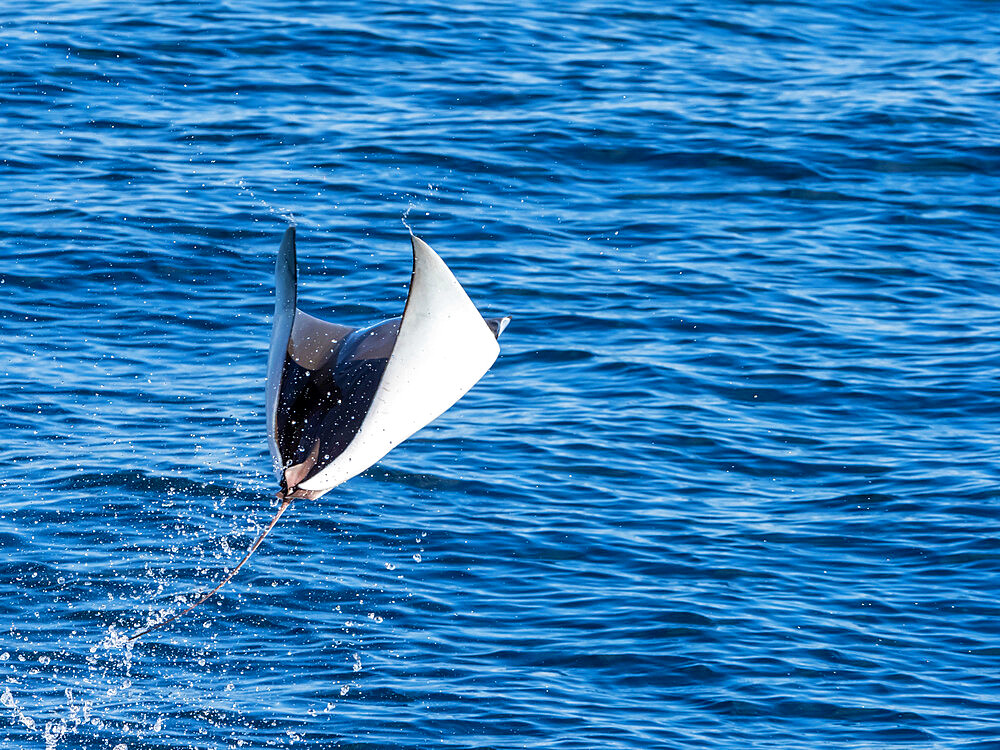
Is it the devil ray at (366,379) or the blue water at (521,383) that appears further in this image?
the blue water at (521,383)

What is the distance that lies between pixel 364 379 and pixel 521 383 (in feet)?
15.0

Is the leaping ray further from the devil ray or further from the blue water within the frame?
the blue water

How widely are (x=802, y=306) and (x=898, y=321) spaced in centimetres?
75

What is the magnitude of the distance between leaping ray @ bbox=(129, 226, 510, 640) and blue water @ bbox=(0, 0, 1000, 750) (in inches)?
70.4

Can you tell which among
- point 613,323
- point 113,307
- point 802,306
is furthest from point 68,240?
point 802,306

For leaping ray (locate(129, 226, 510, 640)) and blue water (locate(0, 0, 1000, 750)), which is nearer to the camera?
leaping ray (locate(129, 226, 510, 640))

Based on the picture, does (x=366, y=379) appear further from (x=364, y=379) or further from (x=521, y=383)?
(x=521, y=383)

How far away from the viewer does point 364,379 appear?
6.36 m

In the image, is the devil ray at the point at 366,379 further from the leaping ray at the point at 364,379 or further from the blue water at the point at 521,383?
the blue water at the point at 521,383

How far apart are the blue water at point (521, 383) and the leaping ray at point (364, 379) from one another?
179cm

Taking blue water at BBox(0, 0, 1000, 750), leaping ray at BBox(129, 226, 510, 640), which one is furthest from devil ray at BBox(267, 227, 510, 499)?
blue water at BBox(0, 0, 1000, 750)

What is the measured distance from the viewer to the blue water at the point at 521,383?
7.71m

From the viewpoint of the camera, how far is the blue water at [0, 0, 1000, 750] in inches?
303

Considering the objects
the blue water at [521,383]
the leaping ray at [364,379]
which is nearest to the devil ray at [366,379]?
the leaping ray at [364,379]
